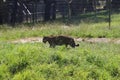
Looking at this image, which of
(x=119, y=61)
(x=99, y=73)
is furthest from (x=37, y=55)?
(x=119, y=61)

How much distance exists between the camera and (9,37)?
671 inches

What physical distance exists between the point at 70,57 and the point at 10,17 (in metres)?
18.9

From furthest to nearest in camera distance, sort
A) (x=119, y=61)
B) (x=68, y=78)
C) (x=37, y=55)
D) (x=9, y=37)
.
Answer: (x=9, y=37)
(x=119, y=61)
(x=37, y=55)
(x=68, y=78)

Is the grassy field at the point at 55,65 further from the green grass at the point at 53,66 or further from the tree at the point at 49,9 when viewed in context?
the tree at the point at 49,9

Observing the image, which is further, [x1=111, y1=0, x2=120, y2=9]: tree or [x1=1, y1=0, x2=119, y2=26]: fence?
[x1=111, y1=0, x2=120, y2=9]: tree

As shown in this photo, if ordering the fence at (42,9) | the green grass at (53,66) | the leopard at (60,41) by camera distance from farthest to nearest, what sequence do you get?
the fence at (42,9) → the leopard at (60,41) → the green grass at (53,66)

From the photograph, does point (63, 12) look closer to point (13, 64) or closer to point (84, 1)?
point (84, 1)

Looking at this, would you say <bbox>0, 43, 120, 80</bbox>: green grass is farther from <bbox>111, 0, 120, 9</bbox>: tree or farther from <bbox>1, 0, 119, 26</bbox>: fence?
<bbox>111, 0, 120, 9</bbox>: tree

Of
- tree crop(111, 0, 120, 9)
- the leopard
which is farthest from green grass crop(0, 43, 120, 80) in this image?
tree crop(111, 0, 120, 9)

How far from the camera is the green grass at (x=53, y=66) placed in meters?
8.30

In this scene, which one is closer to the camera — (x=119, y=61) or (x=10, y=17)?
(x=119, y=61)

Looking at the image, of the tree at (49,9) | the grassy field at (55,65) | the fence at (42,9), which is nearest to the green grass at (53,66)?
the grassy field at (55,65)

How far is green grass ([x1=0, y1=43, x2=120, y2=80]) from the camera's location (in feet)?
27.2

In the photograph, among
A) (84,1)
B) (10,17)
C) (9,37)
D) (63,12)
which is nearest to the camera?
(9,37)
